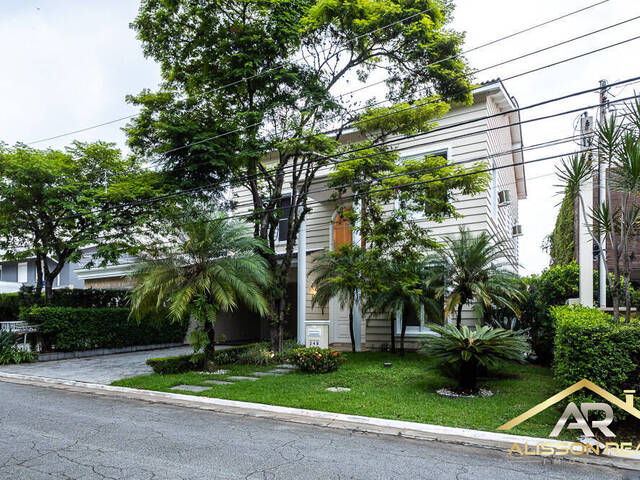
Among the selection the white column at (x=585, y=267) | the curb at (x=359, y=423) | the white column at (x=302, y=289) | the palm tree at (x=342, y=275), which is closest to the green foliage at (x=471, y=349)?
the curb at (x=359, y=423)

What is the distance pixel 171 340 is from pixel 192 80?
11.7 m

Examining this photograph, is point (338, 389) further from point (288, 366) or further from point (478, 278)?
point (478, 278)

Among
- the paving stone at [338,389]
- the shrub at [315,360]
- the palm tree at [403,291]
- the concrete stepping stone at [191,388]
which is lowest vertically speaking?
the concrete stepping stone at [191,388]

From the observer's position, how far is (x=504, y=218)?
52.7 ft

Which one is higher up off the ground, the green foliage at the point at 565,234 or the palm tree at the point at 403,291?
the green foliage at the point at 565,234

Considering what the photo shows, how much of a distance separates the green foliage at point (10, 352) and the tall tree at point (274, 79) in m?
7.24

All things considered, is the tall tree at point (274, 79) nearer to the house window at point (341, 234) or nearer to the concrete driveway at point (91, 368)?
the house window at point (341, 234)

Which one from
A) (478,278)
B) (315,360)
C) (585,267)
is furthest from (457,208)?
(315,360)

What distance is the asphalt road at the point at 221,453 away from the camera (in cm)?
467

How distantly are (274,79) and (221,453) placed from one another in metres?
9.39

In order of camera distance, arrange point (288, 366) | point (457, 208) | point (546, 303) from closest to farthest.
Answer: point (546, 303)
point (288, 366)
point (457, 208)

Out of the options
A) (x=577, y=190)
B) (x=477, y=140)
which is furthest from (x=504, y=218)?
(x=577, y=190)

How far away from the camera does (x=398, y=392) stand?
27.7ft

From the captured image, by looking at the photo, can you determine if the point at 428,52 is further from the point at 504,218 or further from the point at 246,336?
the point at 246,336
